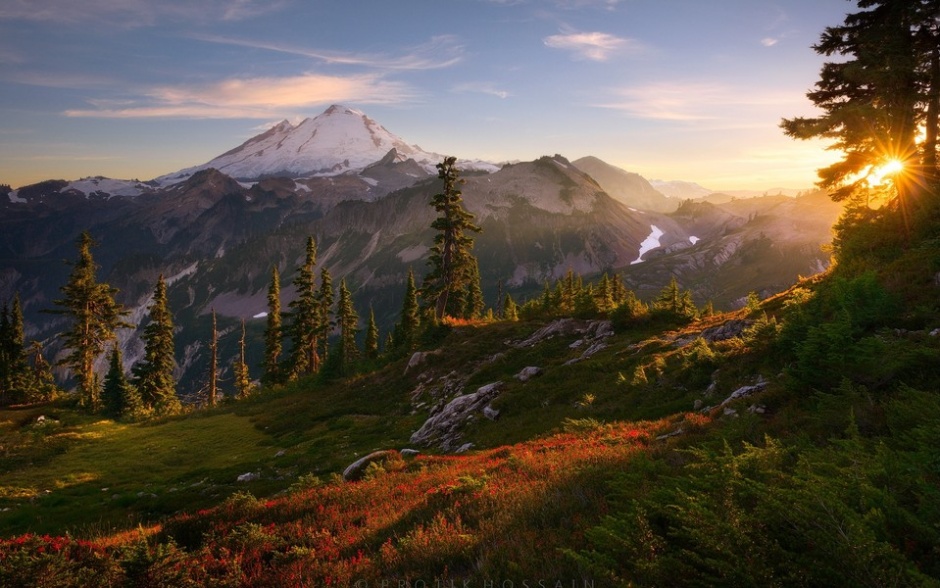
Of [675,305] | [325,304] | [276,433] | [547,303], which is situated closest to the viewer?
[276,433]

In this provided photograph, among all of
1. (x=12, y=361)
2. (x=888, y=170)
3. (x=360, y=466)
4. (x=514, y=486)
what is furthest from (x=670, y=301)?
(x=12, y=361)

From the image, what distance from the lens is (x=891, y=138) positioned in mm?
19953

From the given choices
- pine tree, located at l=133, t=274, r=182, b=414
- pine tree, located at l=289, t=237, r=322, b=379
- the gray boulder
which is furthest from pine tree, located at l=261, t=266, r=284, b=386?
the gray boulder

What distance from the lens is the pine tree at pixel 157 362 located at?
51375 mm

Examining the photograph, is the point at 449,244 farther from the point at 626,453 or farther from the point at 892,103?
the point at 626,453

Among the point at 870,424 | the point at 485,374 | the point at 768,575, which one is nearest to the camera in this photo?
the point at 768,575

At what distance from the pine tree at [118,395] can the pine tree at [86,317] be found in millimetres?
968

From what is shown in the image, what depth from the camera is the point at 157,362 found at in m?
53.0

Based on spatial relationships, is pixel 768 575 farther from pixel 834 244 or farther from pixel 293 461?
pixel 834 244

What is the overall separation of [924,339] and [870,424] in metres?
3.77

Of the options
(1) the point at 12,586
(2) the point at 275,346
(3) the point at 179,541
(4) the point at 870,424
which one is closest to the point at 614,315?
(4) the point at 870,424

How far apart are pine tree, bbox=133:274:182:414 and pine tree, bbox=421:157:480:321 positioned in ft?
108

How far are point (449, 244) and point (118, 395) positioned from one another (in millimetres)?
36866

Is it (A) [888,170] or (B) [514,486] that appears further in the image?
(A) [888,170]
